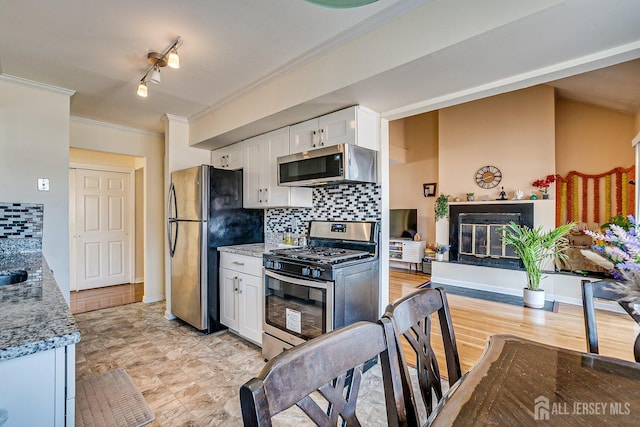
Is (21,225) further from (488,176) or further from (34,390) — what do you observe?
(488,176)

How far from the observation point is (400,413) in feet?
2.76

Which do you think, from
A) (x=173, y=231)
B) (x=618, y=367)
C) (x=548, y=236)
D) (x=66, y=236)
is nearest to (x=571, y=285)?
(x=548, y=236)

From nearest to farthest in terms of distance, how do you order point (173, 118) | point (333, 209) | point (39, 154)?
point (39, 154) < point (333, 209) < point (173, 118)

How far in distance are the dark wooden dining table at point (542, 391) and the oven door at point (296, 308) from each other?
122cm

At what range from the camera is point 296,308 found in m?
2.34

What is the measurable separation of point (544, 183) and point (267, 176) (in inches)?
170

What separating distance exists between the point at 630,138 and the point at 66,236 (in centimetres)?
730

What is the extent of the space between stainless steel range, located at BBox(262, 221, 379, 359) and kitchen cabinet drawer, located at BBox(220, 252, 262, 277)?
16 cm

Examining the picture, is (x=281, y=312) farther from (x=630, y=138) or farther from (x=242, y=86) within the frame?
(x=630, y=138)

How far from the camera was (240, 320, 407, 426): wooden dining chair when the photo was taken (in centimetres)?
55

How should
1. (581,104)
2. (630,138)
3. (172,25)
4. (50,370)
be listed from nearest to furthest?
(50,370) → (172,25) → (630,138) → (581,104)

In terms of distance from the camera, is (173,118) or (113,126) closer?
(173,118)

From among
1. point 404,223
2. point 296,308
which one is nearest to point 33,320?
point 296,308

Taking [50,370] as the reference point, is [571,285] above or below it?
below
